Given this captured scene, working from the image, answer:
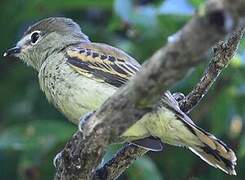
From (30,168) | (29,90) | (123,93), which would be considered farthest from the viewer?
(29,90)

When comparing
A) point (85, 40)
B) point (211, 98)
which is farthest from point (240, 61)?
point (85, 40)

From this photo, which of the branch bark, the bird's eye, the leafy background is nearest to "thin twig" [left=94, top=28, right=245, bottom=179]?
the branch bark

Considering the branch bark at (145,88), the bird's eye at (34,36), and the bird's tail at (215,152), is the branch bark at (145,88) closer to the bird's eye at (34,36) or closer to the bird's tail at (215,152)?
the bird's tail at (215,152)

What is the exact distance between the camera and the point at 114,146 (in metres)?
4.91

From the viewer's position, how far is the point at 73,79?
4023 mm

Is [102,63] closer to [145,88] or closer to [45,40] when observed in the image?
[45,40]

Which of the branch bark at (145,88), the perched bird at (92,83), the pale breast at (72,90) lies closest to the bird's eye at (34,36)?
the perched bird at (92,83)

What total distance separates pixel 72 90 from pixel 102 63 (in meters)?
0.35

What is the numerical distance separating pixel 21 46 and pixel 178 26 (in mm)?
1126

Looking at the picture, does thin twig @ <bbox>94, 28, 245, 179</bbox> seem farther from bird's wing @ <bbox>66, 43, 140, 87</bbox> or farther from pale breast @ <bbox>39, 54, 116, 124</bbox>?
bird's wing @ <bbox>66, 43, 140, 87</bbox>

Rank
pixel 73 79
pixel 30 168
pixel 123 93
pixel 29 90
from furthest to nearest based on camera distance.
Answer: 1. pixel 29 90
2. pixel 30 168
3. pixel 73 79
4. pixel 123 93

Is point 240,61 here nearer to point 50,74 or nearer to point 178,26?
point 178,26

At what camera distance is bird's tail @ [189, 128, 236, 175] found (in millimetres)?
3451

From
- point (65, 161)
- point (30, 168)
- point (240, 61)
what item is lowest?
point (30, 168)
